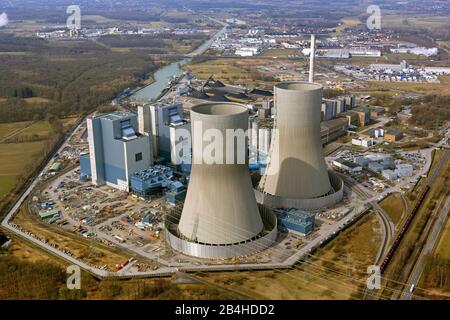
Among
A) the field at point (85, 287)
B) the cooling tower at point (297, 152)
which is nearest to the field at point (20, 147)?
the field at point (85, 287)

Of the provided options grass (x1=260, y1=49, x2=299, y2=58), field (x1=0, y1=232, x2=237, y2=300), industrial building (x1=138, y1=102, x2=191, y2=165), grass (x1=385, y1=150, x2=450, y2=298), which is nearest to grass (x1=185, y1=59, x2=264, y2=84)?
grass (x1=260, y1=49, x2=299, y2=58)

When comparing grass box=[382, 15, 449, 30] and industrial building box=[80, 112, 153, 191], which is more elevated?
grass box=[382, 15, 449, 30]

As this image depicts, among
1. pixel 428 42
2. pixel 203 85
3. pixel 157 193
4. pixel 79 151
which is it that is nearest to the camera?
pixel 157 193

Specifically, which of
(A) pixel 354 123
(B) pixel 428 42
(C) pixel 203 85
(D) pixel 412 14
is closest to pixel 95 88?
(C) pixel 203 85

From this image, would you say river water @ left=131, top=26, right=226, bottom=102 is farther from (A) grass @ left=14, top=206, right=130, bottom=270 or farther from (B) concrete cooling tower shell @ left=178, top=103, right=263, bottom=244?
(B) concrete cooling tower shell @ left=178, top=103, right=263, bottom=244

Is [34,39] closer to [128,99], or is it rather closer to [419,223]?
[128,99]

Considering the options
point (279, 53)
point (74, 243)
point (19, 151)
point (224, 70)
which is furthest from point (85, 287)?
point (279, 53)

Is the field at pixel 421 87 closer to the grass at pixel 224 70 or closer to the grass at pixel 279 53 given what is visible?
the grass at pixel 224 70
